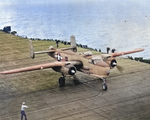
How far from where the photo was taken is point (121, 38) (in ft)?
266

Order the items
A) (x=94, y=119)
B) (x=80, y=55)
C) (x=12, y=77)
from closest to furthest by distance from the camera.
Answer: (x=94, y=119), (x=80, y=55), (x=12, y=77)

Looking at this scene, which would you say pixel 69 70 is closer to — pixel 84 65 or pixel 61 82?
pixel 84 65

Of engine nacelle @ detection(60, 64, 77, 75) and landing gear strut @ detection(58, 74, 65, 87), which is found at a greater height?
engine nacelle @ detection(60, 64, 77, 75)

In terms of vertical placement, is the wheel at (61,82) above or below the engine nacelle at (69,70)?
below

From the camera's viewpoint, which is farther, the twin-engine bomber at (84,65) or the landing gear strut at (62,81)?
the landing gear strut at (62,81)

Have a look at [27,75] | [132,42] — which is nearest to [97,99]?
[27,75]

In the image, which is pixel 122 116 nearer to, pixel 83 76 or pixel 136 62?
pixel 83 76

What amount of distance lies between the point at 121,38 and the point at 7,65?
177 feet

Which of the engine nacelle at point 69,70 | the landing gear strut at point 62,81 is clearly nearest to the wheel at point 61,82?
the landing gear strut at point 62,81

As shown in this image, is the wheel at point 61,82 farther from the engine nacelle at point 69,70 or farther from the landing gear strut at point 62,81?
the engine nacelle at point 69,70

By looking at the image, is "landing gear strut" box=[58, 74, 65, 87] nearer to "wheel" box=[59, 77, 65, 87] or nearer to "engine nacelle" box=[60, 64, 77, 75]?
"wheel" box=[59, 77, 65, 87]

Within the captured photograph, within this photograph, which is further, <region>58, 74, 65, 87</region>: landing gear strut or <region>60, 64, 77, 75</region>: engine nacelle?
<region>58, 74, 65, 87</region>: landing gear strut

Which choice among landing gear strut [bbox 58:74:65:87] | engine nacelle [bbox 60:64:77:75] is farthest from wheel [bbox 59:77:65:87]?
engine nacelle [bbox 60:64:77:75]

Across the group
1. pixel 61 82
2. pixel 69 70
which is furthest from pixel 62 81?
pixel 69 70
